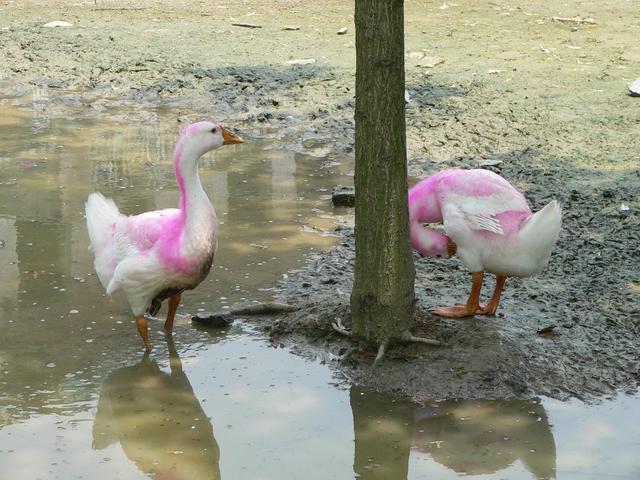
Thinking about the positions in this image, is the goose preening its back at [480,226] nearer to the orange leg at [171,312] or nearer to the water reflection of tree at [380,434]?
the water reflection of tree at [380,434]

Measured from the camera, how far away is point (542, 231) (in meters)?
4.98

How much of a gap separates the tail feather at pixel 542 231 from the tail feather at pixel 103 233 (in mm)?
2160

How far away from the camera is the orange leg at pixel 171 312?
5.45 m

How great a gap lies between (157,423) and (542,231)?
208 centimetres

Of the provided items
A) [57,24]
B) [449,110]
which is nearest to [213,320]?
[449,110]

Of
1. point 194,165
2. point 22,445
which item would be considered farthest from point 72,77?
point 22,445

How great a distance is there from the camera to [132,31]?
13008 millimetres

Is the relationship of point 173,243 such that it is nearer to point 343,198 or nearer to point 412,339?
point 412,339

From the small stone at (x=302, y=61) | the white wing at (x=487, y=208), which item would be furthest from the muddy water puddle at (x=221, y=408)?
the small stone at (x=302, y=61)

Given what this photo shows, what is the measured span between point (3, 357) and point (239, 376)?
125cm

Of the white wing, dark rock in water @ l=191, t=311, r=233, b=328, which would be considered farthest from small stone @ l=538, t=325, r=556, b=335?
dark rock in water @ l=191, t=311, r=233, b=328

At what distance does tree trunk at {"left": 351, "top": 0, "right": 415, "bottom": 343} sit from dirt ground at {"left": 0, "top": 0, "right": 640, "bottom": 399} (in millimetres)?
225

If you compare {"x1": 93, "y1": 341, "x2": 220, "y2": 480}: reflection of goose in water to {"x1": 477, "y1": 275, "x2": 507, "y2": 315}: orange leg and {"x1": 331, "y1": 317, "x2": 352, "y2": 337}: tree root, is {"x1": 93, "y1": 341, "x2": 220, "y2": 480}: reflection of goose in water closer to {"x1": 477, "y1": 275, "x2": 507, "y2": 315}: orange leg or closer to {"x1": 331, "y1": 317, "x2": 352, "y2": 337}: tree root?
{"x1": 331, "y1": 317, "x2": 352, "y2": 337}: tree root

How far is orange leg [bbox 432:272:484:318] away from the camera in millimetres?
5371
